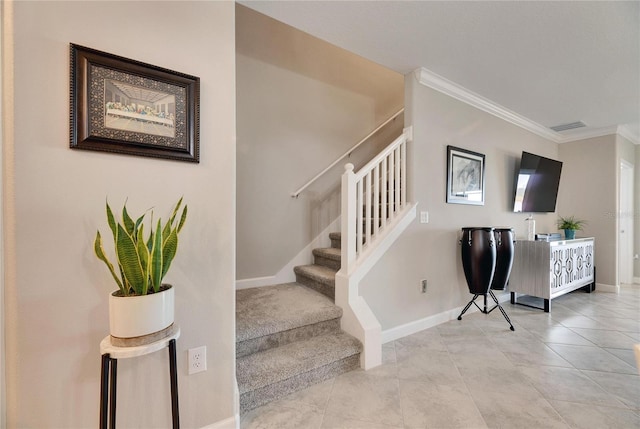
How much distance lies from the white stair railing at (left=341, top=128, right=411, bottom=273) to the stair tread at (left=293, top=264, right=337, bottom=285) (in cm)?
28

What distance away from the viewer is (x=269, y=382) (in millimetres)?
1556

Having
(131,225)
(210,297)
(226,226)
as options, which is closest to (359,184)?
(226,226)

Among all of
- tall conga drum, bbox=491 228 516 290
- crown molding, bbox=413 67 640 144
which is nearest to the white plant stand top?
crown molding, bbox=413 67 640 144

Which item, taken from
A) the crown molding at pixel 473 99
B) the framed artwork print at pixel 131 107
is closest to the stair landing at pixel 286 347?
the framed artwork print at pixel 131 107

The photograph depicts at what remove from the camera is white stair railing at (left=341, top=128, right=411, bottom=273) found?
2.17 m

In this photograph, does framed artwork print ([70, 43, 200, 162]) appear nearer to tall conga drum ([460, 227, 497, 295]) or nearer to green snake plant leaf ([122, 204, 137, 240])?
green snake plant leaf ([122, 204, 137, 240])

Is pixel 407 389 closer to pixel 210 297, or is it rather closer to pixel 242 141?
pixel 210 297

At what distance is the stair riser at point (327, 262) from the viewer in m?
2.63

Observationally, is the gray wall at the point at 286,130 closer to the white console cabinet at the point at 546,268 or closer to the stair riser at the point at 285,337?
the stair riser at the point at 285,337

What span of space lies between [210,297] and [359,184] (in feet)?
4.74

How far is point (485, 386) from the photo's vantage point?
173cm

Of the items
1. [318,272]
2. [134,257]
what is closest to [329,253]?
[318,272]

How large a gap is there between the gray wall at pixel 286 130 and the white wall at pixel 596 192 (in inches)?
143

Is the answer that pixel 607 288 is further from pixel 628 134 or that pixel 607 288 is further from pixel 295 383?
pixel 295 383
